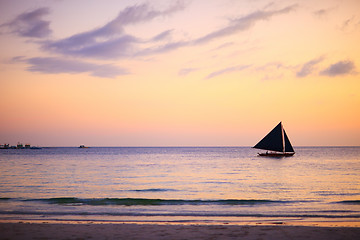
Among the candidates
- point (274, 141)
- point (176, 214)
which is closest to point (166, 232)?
point (176, 214)

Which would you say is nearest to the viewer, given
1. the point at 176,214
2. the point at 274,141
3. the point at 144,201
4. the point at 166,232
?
the point at 166,232

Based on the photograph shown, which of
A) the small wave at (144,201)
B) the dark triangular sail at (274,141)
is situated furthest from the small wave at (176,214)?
the dark triangular sail at (274,141)

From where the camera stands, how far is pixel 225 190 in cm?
3138

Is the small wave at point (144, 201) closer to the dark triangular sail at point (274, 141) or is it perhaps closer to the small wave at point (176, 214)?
the small wave at point (176, 214)

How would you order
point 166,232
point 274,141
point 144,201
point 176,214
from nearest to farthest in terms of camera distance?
point 166,232
point 176,214
point 144,201
point 274,141

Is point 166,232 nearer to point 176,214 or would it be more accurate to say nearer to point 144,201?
point 176,214

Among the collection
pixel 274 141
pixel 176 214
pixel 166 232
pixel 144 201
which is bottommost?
pixel 144 201

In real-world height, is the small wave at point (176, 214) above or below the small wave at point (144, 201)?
above

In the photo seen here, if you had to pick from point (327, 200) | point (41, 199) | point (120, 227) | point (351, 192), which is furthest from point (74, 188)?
point (351, 192)

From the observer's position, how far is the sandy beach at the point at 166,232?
12648mm

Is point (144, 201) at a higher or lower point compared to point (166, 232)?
lower

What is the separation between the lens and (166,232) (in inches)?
527

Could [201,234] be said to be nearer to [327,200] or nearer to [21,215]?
[21,215]

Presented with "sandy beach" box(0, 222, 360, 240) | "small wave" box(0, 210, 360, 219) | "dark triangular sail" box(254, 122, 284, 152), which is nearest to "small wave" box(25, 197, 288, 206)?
"small wave" box(0, 210, 360, 219)
